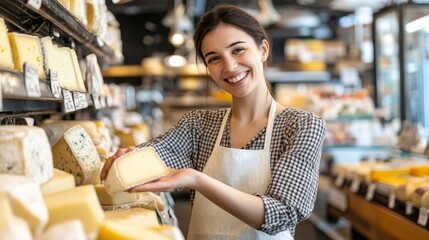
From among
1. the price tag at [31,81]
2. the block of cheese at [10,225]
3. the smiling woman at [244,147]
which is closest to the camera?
the block of cheese at [10,225]

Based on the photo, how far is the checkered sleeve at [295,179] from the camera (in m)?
1.79

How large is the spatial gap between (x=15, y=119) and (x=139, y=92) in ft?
30.1

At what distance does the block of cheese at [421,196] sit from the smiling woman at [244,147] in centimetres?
109

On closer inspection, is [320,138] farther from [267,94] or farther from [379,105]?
[379,105]

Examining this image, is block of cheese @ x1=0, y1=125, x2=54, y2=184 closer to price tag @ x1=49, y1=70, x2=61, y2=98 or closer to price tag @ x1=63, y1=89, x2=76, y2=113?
price tag @ x1=49, y1=70, x2=61, y2=98

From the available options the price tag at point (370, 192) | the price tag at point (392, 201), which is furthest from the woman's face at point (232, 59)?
the price tag at point (370, 192)

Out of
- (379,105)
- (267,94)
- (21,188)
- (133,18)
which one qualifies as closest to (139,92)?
(133,18)

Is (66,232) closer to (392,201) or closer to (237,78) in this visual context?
(237,78)

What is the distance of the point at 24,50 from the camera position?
5.57 ft

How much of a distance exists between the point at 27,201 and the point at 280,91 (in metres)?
7.21

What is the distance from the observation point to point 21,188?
113 centimetres

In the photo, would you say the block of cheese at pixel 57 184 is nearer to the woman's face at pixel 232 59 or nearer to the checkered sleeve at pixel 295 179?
the checkered sleeve at pixel 295 179

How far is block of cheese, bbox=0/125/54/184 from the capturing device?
125 centimetres

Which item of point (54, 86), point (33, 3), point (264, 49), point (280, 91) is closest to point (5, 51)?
point (33, 3)
